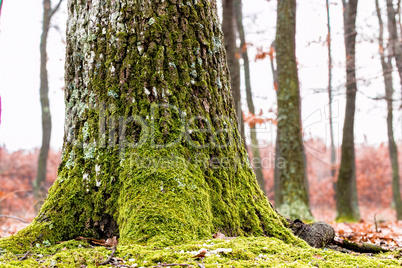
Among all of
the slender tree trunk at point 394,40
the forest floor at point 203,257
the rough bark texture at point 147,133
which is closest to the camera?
the forest floor at point 203,257

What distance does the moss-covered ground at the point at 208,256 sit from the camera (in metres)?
1.72

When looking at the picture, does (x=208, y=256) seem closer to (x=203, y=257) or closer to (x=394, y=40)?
(x=203, y=257)

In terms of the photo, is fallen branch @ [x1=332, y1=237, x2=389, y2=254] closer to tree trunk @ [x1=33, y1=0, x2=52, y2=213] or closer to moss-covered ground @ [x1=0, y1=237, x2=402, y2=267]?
moss-covered ground @ [x1=0, y1=237, x2=402, y2=267]

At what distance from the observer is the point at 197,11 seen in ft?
8.94

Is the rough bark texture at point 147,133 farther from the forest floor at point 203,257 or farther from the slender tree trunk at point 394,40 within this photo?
the slender tree trunk at point 394,40

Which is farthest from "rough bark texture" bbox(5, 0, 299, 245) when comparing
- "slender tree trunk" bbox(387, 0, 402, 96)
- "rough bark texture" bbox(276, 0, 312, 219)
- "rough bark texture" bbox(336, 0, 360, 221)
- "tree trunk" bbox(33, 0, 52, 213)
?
"tree trunk" bbox(33, 0, 52, 213)

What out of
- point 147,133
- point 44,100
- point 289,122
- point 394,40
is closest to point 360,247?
point 147,133

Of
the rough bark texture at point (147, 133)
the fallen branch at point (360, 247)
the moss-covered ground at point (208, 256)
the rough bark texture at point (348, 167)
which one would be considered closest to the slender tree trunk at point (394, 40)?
the rough bark texture at point (348, 167)

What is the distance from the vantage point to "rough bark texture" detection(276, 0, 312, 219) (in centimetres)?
675

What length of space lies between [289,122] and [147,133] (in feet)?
16.4

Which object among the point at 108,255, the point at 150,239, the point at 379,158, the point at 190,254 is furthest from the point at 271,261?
the point at 379,158

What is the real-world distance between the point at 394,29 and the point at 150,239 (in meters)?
11.0

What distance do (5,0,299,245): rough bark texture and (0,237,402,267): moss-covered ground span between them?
0.89ft

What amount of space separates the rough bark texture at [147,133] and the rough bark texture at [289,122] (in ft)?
13.9
